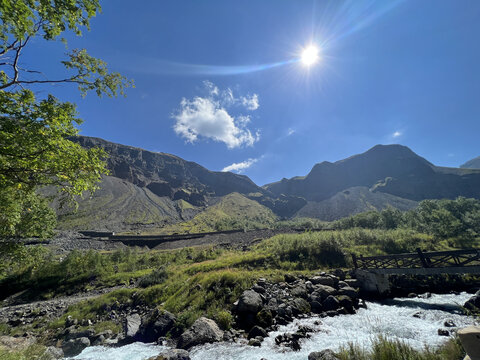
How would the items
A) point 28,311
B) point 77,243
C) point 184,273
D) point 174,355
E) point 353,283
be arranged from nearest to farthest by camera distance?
point 174,355 < point 353,283 < point 28,311 < point 184,273 < point 77,243

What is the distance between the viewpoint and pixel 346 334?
881 cm

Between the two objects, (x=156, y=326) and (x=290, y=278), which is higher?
(x=290, y=278)

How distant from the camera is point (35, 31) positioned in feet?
18.3

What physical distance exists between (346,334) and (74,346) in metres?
15.0

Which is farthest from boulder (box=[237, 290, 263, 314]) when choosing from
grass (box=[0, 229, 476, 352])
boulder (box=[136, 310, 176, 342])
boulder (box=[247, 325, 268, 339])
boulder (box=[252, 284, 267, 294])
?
boulder (box=[136, 310, 176, 342])

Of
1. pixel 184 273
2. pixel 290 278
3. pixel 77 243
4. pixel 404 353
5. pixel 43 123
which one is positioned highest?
pixel 43 123

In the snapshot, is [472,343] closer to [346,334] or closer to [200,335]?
[346,334]

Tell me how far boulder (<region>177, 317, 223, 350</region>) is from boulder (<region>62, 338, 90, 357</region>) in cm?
631

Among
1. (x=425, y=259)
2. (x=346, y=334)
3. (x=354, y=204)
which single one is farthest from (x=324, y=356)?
(x=354, y=204)

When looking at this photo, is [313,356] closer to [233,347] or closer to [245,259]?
[233,347]

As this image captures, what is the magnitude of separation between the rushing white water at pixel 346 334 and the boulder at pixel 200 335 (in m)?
0.36

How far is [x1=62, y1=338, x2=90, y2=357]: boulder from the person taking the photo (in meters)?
9.98

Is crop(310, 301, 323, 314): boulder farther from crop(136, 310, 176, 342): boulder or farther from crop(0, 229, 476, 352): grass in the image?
crop(136, 310, 176, 342): boulder

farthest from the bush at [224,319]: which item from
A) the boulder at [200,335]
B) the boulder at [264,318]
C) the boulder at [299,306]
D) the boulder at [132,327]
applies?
the boulder at [132,327]
